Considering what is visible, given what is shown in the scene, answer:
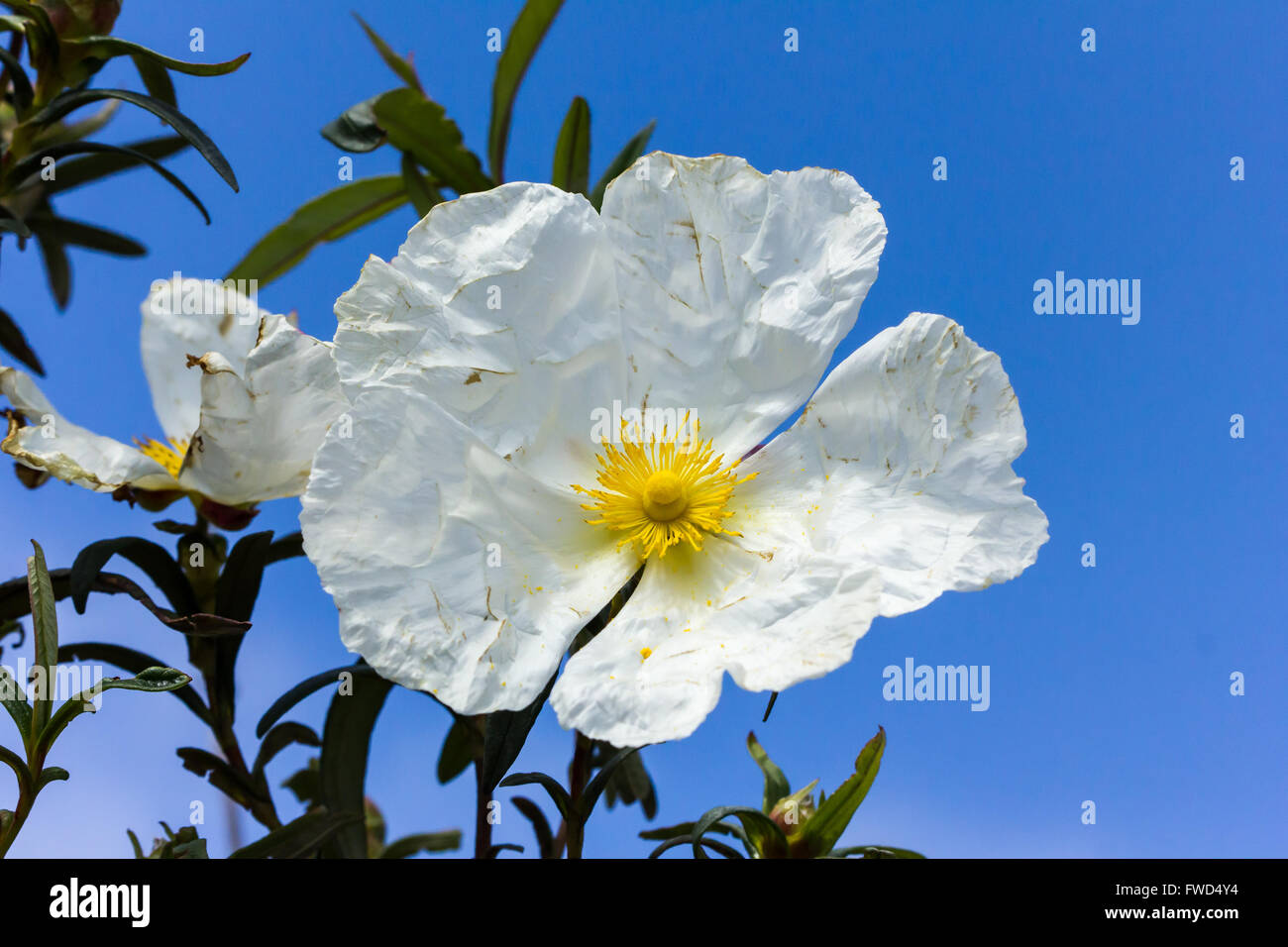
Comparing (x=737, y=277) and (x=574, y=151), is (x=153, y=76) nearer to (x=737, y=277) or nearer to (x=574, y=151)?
(x=574, y=151)

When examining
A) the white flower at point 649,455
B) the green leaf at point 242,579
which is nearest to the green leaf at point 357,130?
the white flower at point 649,455

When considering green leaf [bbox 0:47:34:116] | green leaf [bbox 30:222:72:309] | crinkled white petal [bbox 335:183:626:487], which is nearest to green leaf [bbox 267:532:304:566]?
crinkled white petal [bbox 335:183:626:487]

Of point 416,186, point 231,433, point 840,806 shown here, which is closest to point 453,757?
point 231,433

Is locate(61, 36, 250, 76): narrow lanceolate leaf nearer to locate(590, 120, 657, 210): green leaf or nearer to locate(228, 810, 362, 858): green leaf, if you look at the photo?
locate(590, 120, 657, 210): green leaf

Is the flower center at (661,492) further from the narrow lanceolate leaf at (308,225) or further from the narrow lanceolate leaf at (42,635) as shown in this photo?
the narrow lanceolate leaf at (308,225)

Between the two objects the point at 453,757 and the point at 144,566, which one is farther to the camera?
the point at 453,757
